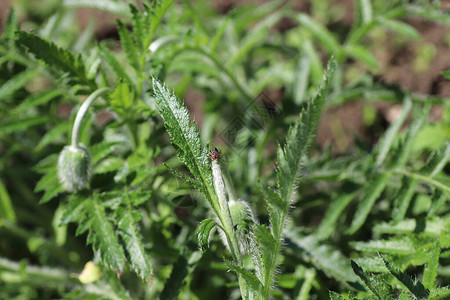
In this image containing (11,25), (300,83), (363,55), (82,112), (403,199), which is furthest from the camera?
(300,83)

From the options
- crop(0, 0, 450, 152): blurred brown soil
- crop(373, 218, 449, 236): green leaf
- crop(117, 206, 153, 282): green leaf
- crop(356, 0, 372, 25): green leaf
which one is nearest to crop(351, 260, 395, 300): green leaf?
crop(373, 218, 449, 236): green leaf

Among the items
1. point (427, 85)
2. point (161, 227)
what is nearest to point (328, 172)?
point (161, 227)

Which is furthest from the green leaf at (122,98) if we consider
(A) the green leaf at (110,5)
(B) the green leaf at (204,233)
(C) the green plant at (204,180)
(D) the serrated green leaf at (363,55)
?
(D) the serrated green leaf at (363,55)

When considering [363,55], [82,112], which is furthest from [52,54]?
[363,55]

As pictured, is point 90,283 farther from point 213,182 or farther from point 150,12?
point 150,12

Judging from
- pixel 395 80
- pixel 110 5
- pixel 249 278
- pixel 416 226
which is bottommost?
pixel 395 80

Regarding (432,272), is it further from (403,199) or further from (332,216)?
(332,216)

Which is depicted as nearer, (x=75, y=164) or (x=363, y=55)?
(x=75, y=164)
